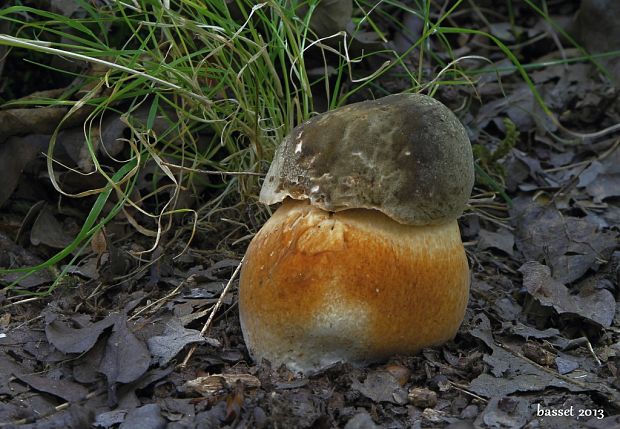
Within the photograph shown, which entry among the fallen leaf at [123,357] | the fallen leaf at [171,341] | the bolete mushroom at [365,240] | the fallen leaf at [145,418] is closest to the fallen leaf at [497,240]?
the bolete mushroom at [365,240]

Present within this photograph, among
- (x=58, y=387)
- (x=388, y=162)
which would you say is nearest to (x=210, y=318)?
(x=58, y=387)

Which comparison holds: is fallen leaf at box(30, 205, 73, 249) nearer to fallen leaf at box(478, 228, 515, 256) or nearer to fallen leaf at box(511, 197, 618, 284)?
fallen leaf at box(478, 228, 515, 256)

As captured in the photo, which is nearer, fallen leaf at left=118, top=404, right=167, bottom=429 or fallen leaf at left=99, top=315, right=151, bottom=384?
fallen leaf at left=118, top=404, right=167, bottom=429

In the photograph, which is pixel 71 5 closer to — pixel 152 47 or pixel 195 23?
pixel 152 47

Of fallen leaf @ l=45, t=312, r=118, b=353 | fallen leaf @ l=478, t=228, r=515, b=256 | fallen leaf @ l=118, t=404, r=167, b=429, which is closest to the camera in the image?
fallen leaf @ l=118, t=404, r=167, b=429

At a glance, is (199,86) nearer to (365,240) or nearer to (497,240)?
(365,240)

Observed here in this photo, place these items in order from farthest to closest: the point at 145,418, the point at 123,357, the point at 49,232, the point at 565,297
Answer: the point at 49,232
the point at 565,297
the point at 123,357
the point at 145,418

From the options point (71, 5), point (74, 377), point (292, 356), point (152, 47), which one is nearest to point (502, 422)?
point (292, 356)

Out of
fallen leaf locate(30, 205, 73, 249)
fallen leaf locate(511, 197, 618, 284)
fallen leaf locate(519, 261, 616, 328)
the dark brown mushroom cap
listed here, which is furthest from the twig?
fallen leaf locate(511, 197, 618, 284)
